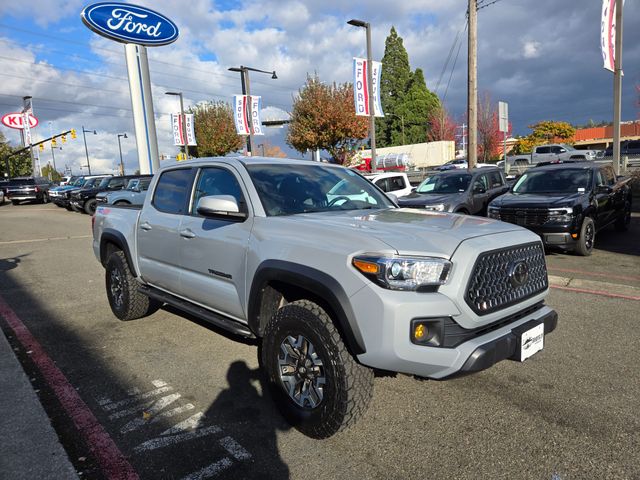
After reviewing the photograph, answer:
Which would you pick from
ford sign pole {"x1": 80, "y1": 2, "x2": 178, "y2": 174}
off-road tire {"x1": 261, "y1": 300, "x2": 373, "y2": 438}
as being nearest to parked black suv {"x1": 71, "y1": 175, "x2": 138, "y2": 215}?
ford sign pole {"x1": 80, "y1": 2, "x2": 178, "y2": 174}

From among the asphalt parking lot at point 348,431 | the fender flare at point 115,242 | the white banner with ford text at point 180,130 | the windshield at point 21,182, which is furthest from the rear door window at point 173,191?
the windshield at point 21,182

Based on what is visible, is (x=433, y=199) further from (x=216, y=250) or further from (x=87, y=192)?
(x=87, y=192)

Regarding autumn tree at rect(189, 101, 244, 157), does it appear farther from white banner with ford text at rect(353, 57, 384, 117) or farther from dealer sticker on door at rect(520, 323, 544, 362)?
dealer sticker on door at rect(520, 323, 544, 362)

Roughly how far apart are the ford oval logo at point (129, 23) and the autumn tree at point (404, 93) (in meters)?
42.2

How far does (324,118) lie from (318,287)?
2205 centimetres

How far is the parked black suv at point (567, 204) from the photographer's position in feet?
25.2

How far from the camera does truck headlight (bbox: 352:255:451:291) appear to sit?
97.5 inches

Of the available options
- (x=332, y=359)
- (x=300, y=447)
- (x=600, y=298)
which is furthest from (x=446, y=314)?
(x=600, y=298)

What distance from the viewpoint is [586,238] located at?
7.90 metres

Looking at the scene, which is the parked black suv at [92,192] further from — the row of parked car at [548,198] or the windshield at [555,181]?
the windshield at [555,181]

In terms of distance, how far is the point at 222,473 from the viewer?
2.53 metres

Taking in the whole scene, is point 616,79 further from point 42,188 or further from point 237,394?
point 42,188

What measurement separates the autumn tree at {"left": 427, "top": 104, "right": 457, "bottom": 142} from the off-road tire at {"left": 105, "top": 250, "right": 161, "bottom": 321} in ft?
185

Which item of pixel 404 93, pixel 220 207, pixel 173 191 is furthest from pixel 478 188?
pixel 404 93
